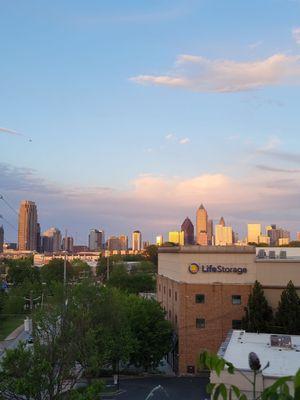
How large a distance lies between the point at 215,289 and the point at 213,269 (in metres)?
1.95

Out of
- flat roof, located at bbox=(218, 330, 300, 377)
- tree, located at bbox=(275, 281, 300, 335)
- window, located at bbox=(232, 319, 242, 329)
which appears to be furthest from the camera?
window, located at bbox=(232, 319, 242, 329)

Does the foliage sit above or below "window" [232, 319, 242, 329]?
above

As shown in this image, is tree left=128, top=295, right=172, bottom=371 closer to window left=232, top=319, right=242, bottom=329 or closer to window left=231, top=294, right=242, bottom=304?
window left=232, top=319, right=242, bottom=329

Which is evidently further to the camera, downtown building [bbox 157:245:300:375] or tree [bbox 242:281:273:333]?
downtown building [bbox 157:245:300:375]

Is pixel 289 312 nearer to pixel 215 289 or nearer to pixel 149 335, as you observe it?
pixel 215 289

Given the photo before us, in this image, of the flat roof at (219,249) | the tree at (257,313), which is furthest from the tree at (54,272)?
the tree at (257,313)

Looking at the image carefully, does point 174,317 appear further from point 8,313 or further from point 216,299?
point 8,313

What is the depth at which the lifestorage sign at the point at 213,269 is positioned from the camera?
46906 millimetres

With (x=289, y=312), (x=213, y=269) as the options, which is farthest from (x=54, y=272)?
(x=289, y=312)

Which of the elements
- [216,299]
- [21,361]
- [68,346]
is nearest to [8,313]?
[216,299]

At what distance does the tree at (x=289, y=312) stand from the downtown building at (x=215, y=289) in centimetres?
269

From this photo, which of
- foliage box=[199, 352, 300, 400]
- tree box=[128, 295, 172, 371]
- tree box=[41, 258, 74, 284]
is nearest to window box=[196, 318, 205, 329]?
tree box=[128, 295, 172, 371]

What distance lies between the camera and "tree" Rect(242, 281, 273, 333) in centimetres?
4212

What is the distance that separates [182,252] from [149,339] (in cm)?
909
